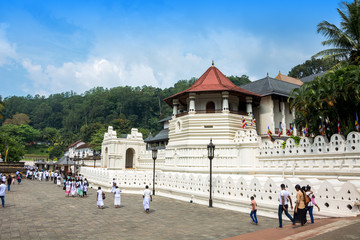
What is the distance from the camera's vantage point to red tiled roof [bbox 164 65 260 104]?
2511 cm

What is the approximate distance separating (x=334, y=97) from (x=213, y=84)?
12.8 metres

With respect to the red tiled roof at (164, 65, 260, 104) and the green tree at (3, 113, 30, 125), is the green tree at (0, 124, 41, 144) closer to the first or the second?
the green tree at (3, 113, 30, 125)

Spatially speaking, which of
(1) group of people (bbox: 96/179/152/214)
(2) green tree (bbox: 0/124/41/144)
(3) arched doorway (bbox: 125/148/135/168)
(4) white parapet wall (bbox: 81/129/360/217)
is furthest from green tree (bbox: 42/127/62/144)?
(1) group of people (bbox: 96/179/152/214)

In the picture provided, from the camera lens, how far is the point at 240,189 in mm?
12688

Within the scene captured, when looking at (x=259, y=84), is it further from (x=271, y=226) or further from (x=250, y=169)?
(x=271, y=226)

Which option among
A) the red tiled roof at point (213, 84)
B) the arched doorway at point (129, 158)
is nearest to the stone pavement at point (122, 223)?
the red tiled roof at point (213, 84)

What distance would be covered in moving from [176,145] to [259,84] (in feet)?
40.1

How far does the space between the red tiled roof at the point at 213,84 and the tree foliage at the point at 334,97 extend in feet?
26.4

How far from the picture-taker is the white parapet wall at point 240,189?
8977mm

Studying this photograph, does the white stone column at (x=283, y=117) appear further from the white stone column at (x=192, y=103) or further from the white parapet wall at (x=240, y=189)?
the white parapet wall at (x=240, y=189)

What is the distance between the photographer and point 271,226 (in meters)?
Answer: 9.29

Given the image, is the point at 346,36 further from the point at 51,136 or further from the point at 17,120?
the point at 17,120

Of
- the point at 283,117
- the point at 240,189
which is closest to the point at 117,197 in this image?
the point at 240,189

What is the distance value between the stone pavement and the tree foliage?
314 inches
